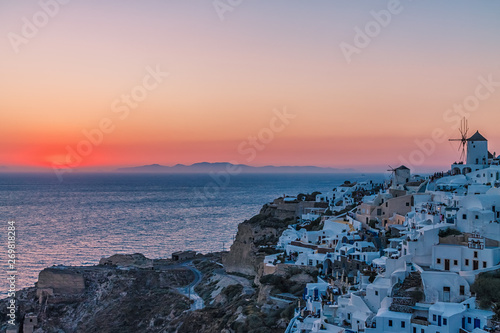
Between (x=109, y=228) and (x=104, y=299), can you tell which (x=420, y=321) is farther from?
(x=109, y=228)

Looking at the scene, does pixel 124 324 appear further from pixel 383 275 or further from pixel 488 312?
pixel 488 312

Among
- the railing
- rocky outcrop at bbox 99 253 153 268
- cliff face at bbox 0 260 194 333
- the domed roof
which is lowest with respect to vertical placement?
cliff face at bbox 0 260 194 333

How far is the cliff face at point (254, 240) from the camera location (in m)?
42.3

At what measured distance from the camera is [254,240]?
4481cm

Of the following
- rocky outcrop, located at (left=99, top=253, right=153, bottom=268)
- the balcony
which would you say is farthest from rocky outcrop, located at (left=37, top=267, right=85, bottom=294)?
the balcony

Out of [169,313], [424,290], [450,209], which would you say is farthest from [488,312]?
[169,313]

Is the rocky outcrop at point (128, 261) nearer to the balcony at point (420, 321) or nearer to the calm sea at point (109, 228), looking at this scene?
the calm sea at point (109, 228)

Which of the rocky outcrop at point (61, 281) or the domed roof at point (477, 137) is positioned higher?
the domed roof at point (477, 137)

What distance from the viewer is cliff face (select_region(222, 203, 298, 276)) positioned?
4231 cm

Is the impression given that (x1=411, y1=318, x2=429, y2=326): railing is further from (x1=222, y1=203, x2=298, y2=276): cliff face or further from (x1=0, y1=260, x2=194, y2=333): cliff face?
(x1=222, y1=203, x2=298, y2=276): cliff face

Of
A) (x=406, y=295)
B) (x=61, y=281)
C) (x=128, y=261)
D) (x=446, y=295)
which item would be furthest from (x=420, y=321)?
(x=128, y=261)

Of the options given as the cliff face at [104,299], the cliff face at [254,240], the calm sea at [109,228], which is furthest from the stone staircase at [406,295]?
the calm sea at [109,228]

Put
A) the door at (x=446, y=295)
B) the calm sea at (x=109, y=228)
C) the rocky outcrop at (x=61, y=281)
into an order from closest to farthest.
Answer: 1. the door at (x=446, y=295)
2. the rocky outcrop at (x=61, y=281)
3. the calm sea at (x=109, y=228)

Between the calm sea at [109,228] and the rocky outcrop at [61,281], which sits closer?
the rocky outcrop at [61,281]
